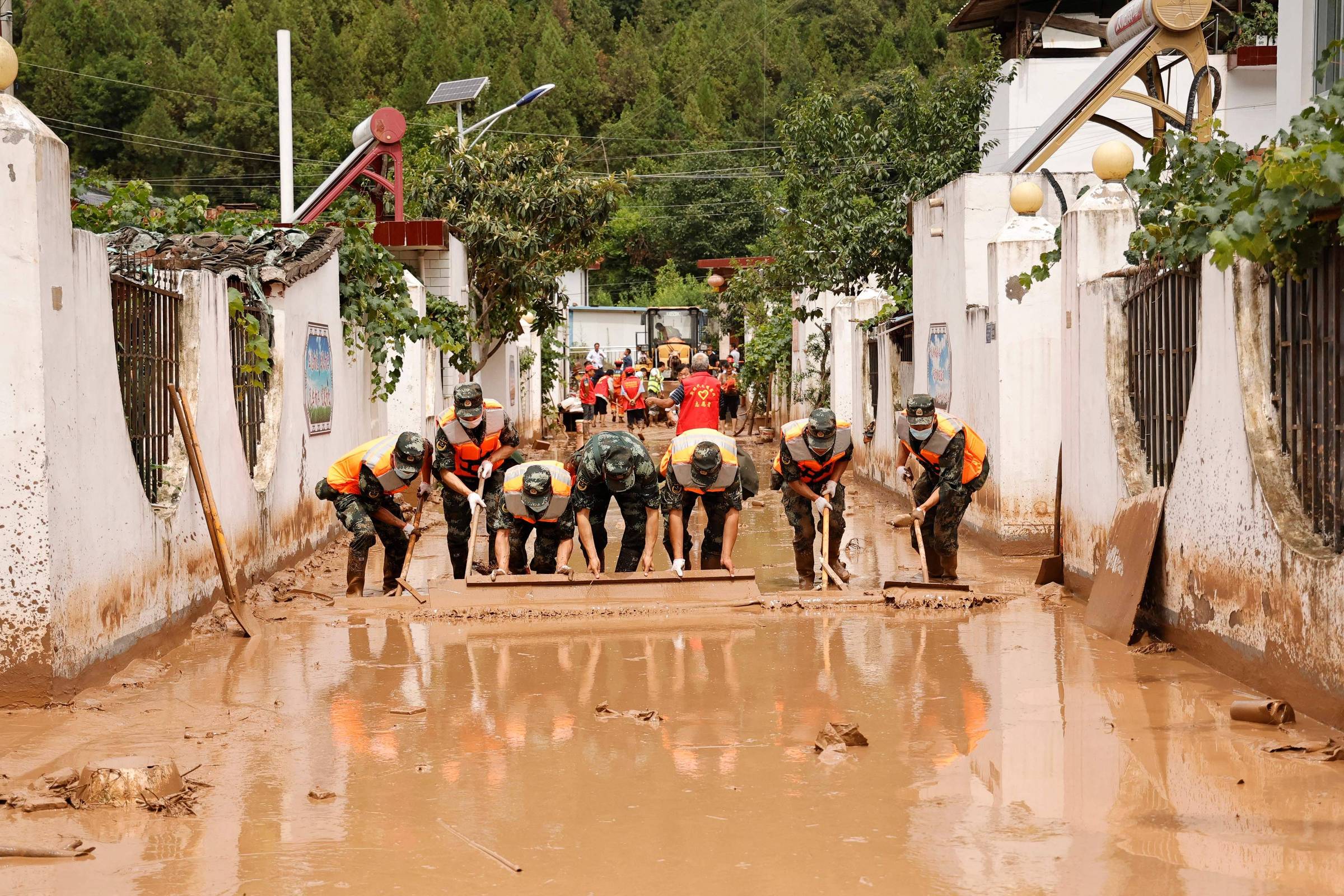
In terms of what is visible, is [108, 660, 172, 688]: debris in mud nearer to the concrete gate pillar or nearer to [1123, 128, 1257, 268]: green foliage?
the concrete gate pillar

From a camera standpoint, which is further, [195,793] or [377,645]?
[377,645]

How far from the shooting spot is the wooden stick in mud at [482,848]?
459 cm

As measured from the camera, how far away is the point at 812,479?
1072 cm

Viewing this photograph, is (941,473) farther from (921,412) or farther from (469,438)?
(469,438)

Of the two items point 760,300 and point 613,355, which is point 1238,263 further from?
point 613,355

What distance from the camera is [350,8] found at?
75.4m

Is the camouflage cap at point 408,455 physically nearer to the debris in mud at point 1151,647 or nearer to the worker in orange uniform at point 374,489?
the worker in orange uniform at point 374,489

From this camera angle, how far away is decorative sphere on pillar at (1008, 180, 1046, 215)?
41.3ft

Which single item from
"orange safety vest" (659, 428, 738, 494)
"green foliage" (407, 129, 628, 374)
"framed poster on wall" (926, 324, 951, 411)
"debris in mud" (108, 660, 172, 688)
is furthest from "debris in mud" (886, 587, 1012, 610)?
"green foliage" (407, 129, 628, 374)

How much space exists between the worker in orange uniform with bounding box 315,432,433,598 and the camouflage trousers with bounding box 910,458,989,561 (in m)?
3.71

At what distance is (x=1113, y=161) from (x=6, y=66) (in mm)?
7376

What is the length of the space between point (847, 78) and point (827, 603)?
194 ft

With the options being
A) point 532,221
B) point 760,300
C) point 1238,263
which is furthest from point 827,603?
point 760,300

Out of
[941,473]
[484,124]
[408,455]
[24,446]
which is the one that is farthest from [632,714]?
[484,124]
